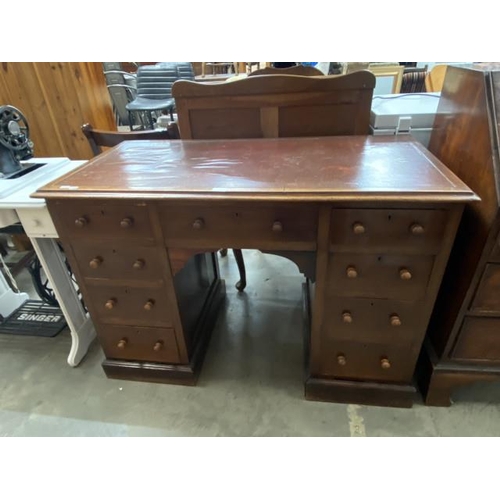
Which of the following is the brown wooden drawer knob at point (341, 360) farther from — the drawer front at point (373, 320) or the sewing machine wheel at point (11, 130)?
the sewing machine wheel at point (11, 130)

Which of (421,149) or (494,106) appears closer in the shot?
(494,106)

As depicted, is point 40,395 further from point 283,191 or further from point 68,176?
point 283,191

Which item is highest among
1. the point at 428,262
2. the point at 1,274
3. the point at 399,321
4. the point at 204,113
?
the point at 204,113

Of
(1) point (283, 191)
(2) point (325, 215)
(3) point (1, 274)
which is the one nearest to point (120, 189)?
(1) point (283, 191)

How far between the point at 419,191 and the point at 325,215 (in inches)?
9.7

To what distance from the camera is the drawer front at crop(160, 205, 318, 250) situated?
97cm

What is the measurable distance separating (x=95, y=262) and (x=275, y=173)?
68 cm

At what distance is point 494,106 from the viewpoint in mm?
923

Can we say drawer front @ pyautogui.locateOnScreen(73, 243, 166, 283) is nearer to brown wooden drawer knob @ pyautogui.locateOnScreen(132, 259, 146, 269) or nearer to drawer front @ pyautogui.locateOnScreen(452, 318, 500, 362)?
brown wooden drawer knob @ pyautogui.locateOnScreen(132, 259, 146, 269)

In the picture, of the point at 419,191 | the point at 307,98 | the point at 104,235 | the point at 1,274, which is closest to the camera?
the point at 419,191

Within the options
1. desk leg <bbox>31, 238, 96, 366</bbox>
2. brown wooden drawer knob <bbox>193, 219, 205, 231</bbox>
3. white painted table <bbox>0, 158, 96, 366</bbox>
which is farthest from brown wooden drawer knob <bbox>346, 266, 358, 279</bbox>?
desk leg <bbox>31, 238, 96, 366</bbox>

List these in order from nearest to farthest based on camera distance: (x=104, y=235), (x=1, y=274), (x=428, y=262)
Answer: (x=428, y=262) → (x=104, y=235) → (x=1, y=274)

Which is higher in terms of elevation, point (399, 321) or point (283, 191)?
point (283, 191)
